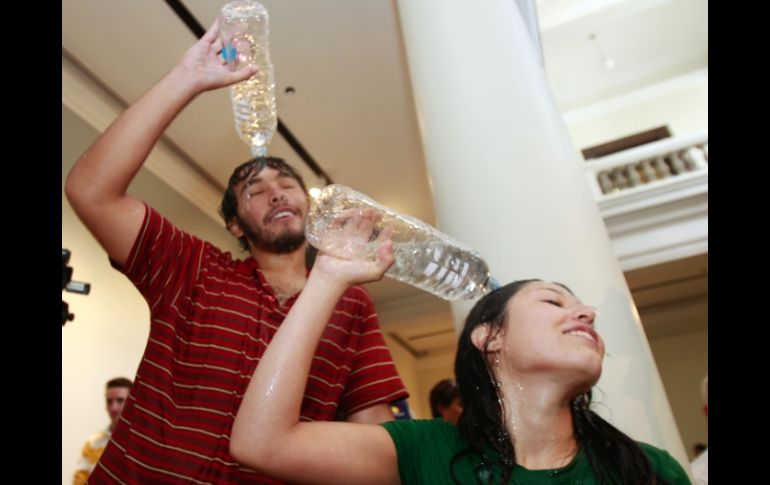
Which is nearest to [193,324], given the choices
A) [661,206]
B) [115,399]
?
[115,399]

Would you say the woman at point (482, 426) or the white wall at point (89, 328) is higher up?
the white wall at point (89, 328)

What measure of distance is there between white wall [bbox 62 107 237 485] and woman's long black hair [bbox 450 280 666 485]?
11.1 feet

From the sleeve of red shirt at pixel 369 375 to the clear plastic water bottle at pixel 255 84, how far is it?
0.66 m

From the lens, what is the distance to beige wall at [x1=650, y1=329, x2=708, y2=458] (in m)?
8.36

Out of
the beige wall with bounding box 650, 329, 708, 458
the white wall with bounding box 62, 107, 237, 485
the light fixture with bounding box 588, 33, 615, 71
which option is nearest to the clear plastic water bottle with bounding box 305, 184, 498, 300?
the white wall with bounding box 62, 107, 237, 485

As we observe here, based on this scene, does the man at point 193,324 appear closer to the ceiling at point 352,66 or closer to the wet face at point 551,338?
the wet face at point 551,338

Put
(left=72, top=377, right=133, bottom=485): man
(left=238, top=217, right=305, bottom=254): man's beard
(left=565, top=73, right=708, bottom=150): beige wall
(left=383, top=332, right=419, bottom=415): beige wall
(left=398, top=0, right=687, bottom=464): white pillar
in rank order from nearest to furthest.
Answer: (left=238, top=217, right=305, bottom=254): man's beard
(left=398, top=0, right=687, bottom=464): white pillar
(left=72, top=377, right=133, bottom=485): man
(left=565, top=73, right=708, bottom=150): beige wall
(left=383, top=332, right=419, bottom=415): beige wall

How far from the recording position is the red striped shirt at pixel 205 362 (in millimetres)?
1137

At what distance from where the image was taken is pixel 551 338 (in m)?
1.08

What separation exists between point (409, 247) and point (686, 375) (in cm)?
844

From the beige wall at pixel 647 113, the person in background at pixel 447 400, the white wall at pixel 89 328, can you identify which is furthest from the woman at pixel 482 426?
the beige wall at pixel 647 113

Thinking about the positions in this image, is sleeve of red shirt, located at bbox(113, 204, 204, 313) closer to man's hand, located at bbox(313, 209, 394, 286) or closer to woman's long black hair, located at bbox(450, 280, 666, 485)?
man's hand, located at bbox(313, 209, 394, 286)
